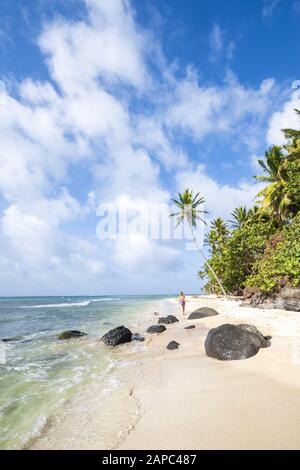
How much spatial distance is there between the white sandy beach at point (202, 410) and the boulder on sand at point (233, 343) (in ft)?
0.81

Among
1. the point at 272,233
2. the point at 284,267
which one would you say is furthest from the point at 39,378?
the point at 272,233

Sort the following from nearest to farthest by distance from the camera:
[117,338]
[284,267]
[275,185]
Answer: [117,338]
[284,267]
[275,185]

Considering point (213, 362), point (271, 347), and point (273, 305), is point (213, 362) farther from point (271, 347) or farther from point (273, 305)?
point (273, 305)

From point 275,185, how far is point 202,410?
26238mm

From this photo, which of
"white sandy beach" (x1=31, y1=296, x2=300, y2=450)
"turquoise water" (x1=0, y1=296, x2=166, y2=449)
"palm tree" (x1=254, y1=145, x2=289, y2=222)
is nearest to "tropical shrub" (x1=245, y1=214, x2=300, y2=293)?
"palm tree" (x1=254, y1=145, x2=289, y2=222)

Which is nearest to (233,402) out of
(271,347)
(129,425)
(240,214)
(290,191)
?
(129,425)

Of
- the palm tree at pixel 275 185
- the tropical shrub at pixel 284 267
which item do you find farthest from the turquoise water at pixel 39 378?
the palm tree at pixel 275 185

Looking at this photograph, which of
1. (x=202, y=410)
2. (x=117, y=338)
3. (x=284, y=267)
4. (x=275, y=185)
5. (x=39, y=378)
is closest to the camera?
(x=202, y=410)

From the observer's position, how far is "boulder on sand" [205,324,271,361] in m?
7.10

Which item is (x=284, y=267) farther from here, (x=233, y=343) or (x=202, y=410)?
(x=202, y=410)

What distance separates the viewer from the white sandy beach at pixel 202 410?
3551 millimetres

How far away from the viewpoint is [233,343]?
730 centimetres

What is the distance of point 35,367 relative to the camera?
8703 millimetres

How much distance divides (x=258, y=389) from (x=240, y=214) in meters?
39.2
